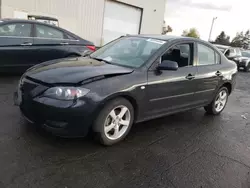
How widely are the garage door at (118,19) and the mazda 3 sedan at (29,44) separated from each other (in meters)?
10.7

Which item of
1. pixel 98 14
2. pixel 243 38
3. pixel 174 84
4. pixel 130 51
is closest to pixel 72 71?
pixel 130 51

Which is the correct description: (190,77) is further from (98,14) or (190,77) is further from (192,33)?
(192,33)

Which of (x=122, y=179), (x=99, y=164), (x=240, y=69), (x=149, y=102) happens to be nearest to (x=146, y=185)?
(x=122, y=179)

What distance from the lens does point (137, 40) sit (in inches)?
168

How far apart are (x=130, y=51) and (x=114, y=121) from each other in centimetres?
130

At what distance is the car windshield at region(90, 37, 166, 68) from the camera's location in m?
3.75

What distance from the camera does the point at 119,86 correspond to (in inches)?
125

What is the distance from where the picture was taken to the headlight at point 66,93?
9.50 feet

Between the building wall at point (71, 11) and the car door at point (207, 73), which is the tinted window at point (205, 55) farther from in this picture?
the building wall at point (71, 11)

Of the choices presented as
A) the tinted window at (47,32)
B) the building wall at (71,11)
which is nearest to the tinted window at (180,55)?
the tinted window at (47,32)

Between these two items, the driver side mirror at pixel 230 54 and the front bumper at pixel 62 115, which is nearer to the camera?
the front bumper at pixel 62 115

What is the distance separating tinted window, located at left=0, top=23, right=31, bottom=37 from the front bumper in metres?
3.50

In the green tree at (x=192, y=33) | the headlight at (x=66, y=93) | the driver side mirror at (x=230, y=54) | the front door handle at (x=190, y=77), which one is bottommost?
the headlight at (x=66, y=93)

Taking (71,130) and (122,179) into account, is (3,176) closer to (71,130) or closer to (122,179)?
(71,130)
